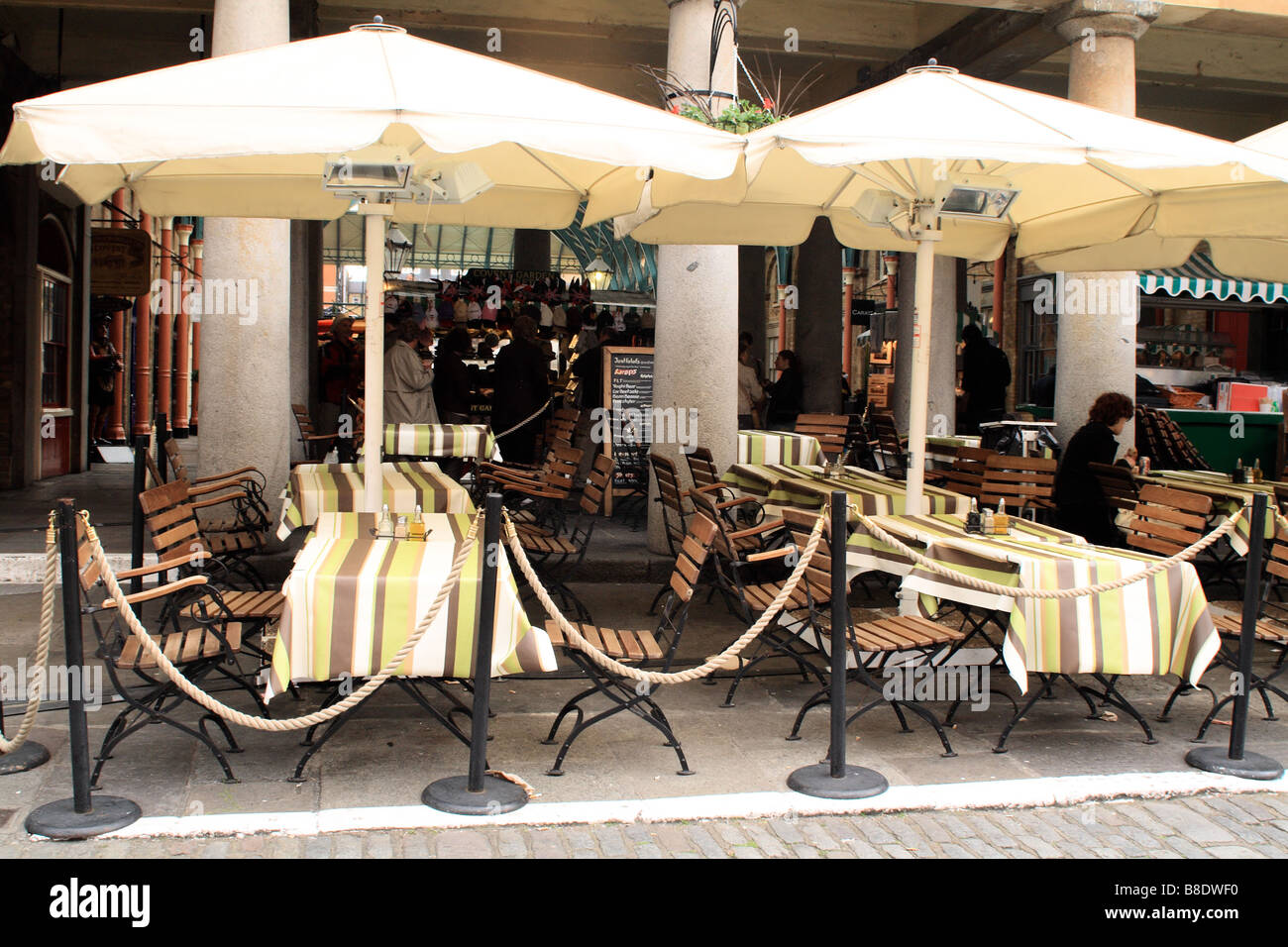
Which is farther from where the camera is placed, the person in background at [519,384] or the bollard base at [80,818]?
the person in background at [519,384]

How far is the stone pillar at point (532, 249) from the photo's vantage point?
22.9 metres

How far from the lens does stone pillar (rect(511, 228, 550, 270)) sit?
22.9 meters

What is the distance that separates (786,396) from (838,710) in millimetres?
11435

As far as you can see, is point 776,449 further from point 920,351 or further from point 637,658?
point 637,658

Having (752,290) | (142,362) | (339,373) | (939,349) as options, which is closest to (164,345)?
(142,362)

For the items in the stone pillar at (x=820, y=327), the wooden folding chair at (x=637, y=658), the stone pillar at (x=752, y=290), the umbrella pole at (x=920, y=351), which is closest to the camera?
the wooden folding chair at (x=637, y=658)

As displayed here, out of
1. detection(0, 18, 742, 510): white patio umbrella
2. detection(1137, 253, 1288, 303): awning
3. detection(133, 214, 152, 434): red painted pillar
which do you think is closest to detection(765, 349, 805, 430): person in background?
detection(1137, 253, 1288, 303): awning

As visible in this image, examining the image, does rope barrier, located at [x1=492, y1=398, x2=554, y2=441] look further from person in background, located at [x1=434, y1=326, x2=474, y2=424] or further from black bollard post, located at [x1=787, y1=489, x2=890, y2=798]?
black bollard post, located at [x1=787, y1=489, x2=890, y2=798]

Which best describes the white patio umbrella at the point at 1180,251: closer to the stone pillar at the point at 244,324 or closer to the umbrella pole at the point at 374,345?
the umbrella pole at the point at 374,345

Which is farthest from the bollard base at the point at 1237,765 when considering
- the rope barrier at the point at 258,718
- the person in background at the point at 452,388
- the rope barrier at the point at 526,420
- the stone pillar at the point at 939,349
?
the stone pillar at the point at 939,349

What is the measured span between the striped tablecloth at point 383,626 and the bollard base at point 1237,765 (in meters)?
2.91

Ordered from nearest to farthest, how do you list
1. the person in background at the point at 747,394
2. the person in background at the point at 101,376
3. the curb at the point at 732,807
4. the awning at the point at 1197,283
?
1. the curb at the point at 732,807
2. the person in background at the point at 747,394
3. the awning at the point at 1197,283
4. the person in background at the point at 101,376

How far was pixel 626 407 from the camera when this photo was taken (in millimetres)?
11594

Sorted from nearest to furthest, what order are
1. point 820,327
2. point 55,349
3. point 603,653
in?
point 603,653, point 55,349, point 820,327
